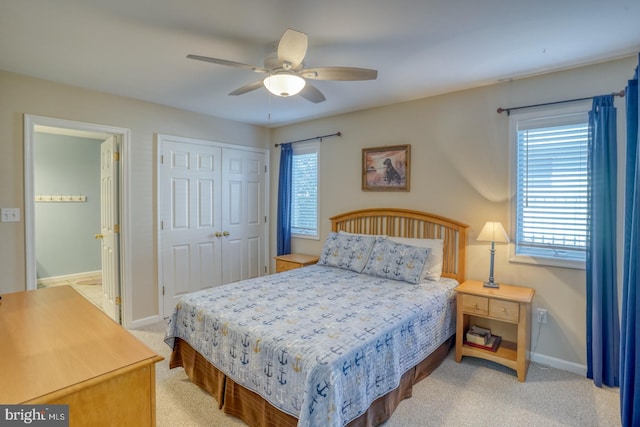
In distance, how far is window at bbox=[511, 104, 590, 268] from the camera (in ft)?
8.79

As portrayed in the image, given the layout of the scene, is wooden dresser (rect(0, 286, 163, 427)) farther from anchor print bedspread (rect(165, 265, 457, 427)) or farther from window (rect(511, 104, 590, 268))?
window (rect(511, 104, 590, 268))

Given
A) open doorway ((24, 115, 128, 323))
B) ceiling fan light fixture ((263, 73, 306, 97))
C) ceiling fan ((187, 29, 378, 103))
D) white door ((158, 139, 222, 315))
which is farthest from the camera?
open doorway ((24, 115, 128, 323))

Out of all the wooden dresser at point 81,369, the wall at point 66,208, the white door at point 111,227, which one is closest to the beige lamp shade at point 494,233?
the wooden dresser at point 81,369

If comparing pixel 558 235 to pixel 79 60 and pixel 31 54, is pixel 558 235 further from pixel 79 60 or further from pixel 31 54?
pixel 31 54

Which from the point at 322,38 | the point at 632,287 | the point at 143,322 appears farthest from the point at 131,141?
the point at 632,287

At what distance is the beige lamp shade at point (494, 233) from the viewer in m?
2.81

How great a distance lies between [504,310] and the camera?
2641mm

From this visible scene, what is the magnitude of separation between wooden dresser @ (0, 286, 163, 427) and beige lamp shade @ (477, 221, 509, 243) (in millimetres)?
2676

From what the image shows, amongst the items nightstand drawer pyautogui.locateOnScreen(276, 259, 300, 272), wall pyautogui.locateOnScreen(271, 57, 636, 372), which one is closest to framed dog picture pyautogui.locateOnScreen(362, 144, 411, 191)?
wall pyautogui.locateOnScreen(271, 57, 636, 372)

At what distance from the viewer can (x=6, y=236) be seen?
2846mm

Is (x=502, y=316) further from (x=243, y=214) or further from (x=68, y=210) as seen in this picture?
(x=68, y=210)

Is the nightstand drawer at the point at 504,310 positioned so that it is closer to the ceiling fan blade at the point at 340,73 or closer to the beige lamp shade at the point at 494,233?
the beige lamp shade at the point at 494,233

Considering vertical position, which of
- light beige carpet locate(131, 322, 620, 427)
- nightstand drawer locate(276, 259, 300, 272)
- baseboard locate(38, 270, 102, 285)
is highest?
nightstand drawer locate(276, 259, 300, 272)

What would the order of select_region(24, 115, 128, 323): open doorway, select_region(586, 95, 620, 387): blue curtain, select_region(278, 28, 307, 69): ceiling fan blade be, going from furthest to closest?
select_region(24, 115, 128, 323): open doorway, select_region(586, 95, 620, 387): blue curtain, select_region(278, 28, 307, 69): ceiling fan blade
